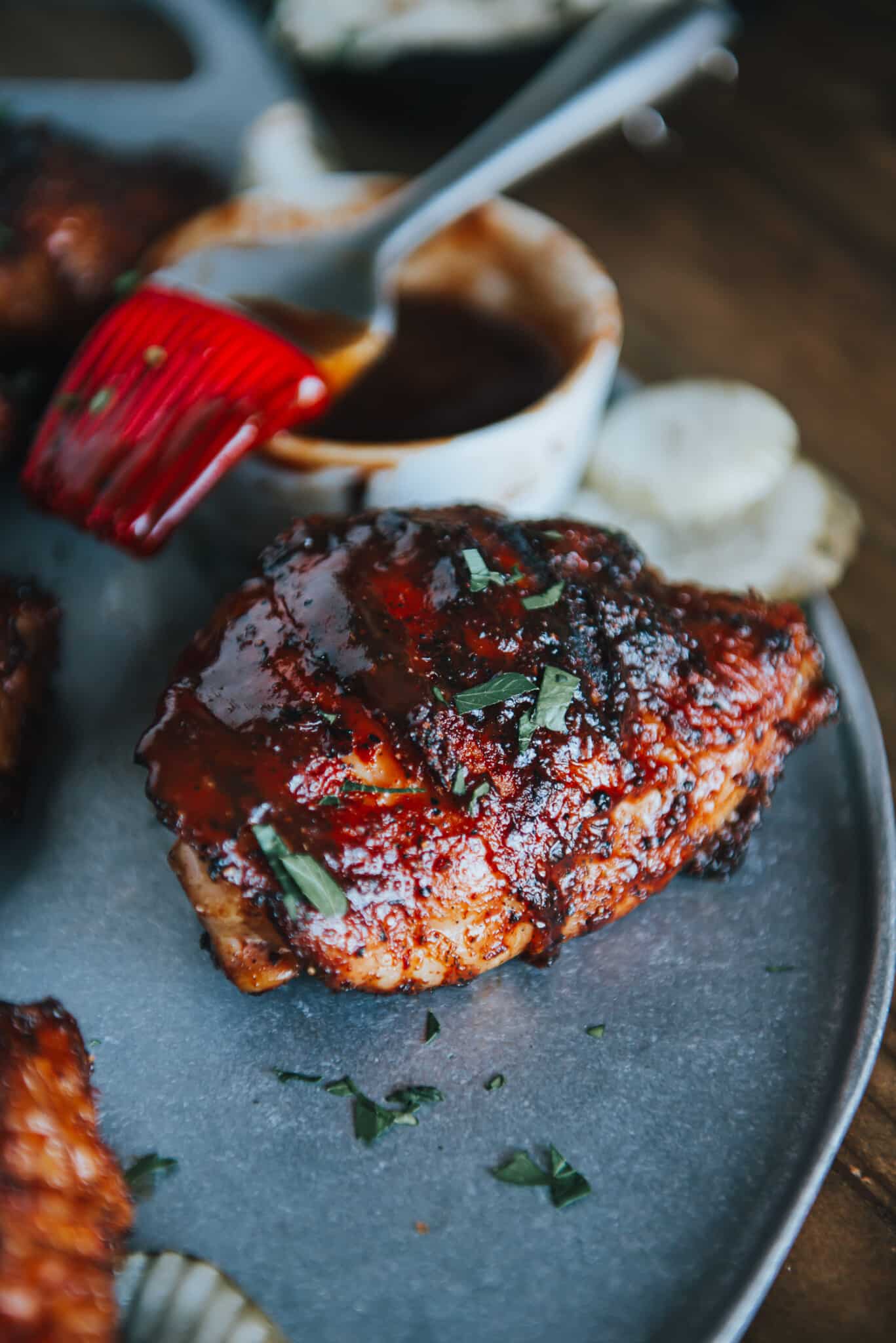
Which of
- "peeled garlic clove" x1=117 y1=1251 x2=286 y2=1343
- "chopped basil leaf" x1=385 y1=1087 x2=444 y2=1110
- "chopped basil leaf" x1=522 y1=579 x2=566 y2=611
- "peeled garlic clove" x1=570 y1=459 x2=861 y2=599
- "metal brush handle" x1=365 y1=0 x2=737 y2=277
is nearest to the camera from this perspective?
"peeled garlic clove" x1=117 y1=1251 x2=286 y2=1343

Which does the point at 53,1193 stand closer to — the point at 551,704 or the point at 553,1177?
the point at 553,1177

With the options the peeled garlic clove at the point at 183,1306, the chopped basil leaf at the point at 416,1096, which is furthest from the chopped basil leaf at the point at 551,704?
the peeled garlic clove at the point at 183,1306

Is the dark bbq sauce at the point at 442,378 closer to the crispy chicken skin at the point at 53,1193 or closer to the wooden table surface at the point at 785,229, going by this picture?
the wooden table surface at the point at 785,229

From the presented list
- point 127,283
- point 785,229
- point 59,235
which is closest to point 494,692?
point 127,283

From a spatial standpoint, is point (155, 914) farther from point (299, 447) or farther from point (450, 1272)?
point (299, 447)

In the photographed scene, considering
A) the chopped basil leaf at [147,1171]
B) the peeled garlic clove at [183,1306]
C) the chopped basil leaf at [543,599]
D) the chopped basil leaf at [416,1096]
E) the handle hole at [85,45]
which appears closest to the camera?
the peeled garlic clove at [183,1306]

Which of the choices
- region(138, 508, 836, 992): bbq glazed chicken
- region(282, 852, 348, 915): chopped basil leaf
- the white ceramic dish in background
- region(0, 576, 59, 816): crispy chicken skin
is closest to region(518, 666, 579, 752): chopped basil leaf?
region(138, 508, 836, 992): bbq glazed chicken

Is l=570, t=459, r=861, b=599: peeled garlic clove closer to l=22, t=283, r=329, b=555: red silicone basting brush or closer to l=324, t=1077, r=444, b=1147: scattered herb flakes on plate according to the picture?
l=22, t=283, r=329, b=555: red silicone basting brush

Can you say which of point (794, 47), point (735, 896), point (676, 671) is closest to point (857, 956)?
point (735, 896)
